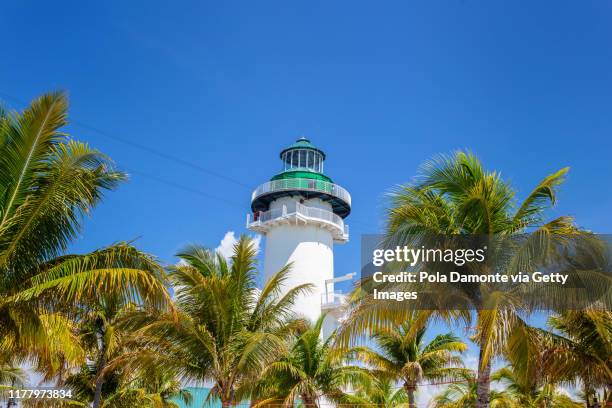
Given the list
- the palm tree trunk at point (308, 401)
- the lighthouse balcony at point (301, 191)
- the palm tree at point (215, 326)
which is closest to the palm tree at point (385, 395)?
the palm tree trunk at point (308, 401)

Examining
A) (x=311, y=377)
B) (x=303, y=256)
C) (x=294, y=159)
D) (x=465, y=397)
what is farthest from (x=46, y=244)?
(x=294, y=159)

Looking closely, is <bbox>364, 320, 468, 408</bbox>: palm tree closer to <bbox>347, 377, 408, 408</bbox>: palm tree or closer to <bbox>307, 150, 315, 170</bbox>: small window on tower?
<bbox>347, 377, 408, 408</bbox>: palm tree

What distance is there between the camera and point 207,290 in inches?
653

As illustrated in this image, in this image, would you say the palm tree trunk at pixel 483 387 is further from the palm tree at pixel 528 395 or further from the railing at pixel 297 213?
the railing at pixel 297 213

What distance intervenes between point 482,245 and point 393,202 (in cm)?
210

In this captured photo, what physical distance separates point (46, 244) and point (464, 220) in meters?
8.32

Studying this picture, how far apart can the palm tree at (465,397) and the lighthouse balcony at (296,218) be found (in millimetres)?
11289

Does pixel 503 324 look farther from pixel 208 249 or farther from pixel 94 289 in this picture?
pixel 208 249

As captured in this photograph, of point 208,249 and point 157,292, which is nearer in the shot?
point 157,292

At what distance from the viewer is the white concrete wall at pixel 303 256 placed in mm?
32656

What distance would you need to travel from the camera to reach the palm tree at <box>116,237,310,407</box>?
16062mm

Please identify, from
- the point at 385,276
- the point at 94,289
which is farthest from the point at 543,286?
the point at 94,289

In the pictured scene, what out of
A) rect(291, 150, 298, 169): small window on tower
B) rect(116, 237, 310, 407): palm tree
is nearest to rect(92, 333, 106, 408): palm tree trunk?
rect(116, 237, 310, 407): palm tree

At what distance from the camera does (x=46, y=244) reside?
10.9 m
